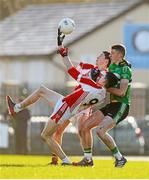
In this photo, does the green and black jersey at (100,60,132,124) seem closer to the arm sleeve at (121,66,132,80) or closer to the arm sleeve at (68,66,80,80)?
the arm sleeve at (121,66,132,80)

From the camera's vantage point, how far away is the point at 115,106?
62.5 ft

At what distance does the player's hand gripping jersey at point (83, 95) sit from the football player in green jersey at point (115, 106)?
0.72 feet

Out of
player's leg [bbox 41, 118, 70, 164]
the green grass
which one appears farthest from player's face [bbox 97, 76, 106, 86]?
the green grass

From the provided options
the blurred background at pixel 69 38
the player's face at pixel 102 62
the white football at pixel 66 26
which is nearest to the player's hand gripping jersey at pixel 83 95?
the player's face at pixel 102 62

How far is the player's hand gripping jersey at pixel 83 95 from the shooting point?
1911cm

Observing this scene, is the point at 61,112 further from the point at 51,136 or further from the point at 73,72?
the point at 73,72

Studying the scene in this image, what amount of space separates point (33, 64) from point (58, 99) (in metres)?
38.2

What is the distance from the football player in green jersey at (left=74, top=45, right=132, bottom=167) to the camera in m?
18.8

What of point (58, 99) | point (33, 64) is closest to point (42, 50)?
point (33, 64)

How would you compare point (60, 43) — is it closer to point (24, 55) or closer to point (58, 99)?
point (58, 99)

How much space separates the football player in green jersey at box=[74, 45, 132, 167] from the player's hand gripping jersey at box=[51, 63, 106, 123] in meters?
0.22

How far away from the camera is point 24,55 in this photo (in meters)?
57.6

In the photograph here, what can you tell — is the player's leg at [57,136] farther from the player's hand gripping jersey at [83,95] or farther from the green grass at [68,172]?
the player's hand gripping jersey at [83,95]

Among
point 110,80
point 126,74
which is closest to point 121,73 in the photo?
point 126,74
